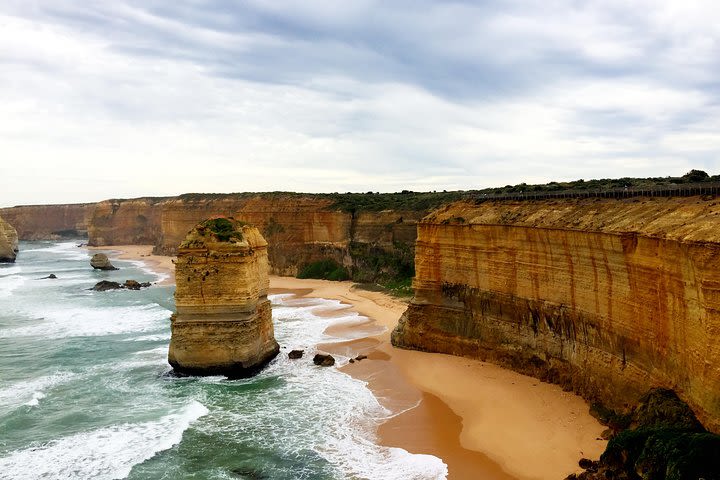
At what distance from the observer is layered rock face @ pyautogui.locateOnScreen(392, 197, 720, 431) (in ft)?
41.1

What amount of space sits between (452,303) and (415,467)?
35.5ft

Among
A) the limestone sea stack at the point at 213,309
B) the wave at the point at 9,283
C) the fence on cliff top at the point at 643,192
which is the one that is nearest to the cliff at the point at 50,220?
the wave at the point at 9,283

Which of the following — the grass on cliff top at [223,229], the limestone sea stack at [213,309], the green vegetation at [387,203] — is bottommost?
the limestone sea stack at [213,309]

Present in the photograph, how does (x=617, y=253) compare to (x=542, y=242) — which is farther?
(x=542, y=242)

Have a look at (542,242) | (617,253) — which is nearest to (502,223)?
(542,242)

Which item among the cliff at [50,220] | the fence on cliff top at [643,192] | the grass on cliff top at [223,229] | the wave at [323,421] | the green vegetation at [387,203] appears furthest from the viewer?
the cliff at [50,220]

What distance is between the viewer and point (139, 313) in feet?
125

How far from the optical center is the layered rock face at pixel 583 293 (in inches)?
493

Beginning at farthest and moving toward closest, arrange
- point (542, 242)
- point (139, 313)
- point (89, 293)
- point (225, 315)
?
point (89, 293)
point (139, 313)
point (225, 315)
point (542, 242)

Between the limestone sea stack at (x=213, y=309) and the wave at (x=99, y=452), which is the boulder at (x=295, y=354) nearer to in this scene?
the limestone sea stack at (x=213, y=309)

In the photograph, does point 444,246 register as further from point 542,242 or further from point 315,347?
point 315,347

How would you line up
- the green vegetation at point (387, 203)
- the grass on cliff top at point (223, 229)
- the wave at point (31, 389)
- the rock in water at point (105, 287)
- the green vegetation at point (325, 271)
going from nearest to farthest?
the wave at point (31, 389) < the grass on cliff top at point (223, 229) < the rock in water at point (105, 287) < the green vegetation at point (387, 203) < the green vegetation at point (325, 271)

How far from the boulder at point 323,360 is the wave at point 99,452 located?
682 centimetres

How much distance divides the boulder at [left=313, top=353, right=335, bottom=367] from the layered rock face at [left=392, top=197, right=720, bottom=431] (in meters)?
3.81
